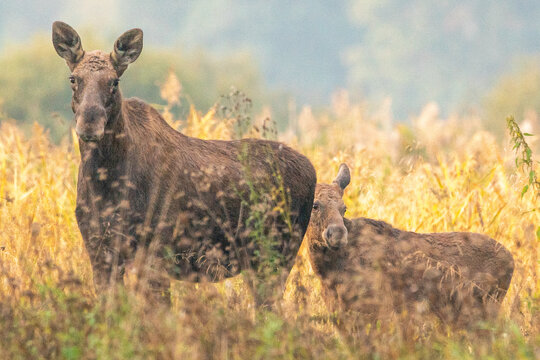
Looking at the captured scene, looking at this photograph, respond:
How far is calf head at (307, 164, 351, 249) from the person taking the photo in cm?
730

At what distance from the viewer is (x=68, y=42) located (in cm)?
700

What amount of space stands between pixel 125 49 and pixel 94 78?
0.62m

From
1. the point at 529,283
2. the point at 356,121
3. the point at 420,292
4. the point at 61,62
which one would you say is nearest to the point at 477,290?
the point at 420,292

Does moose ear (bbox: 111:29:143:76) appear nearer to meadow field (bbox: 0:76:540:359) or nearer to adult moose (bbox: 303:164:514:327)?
meadow field (bbox: 0:76:540:359)

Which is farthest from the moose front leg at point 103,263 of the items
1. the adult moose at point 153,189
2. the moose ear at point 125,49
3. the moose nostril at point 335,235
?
the moose nostril at point 335,235

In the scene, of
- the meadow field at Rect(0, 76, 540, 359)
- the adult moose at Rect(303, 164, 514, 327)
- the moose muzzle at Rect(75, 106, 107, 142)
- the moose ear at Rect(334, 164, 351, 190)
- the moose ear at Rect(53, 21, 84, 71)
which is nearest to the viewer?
the meadow field at Rect(0, 76, 540, 359)

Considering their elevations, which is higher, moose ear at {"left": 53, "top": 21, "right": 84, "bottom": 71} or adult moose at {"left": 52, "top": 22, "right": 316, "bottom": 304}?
moose ear at {"left": 53, "top": 21, "right": 84, "bottom": 71}

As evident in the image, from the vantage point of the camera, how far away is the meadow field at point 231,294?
5.34m

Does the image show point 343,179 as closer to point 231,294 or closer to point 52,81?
point 231,294

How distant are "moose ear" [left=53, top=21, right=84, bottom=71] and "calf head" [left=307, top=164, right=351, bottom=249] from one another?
2.50 m

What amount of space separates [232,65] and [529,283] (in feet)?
330

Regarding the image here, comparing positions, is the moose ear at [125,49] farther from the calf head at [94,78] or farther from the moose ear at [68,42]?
the moose ear at [68,42]

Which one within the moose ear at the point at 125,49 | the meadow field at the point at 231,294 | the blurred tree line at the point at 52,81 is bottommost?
the meadow field at the point at 231,294

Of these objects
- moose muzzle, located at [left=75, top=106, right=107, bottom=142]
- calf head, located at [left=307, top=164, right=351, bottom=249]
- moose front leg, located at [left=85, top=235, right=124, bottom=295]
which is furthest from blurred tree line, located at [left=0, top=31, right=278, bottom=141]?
moose muzzle, located at [left=75, top=106, right=107, bottom=142]
